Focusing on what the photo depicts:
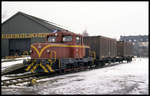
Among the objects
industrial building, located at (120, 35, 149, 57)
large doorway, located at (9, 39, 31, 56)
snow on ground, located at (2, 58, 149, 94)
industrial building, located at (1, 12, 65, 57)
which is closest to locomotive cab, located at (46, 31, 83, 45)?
snow on ground, located at (2, 58, 149, 94)

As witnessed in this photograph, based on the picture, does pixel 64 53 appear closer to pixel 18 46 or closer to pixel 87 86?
pixel 87 86

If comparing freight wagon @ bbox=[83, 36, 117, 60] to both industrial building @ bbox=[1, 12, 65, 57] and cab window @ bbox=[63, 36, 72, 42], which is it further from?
industrial building @ bbox=[1, 12, 65, 57]

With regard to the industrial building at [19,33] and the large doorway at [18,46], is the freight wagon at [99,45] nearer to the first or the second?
the industrial building at [19,33]

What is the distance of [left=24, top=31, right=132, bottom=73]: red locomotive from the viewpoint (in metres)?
12.9

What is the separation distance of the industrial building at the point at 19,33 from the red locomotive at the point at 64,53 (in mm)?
17629

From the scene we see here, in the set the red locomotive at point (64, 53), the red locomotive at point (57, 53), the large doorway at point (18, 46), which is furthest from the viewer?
the large doorway at point (18, 46)

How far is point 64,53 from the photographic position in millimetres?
14531

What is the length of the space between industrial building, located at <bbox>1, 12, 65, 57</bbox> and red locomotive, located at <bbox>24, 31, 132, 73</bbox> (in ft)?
57.8

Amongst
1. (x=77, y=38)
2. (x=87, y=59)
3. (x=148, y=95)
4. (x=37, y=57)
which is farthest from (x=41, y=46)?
(x=148, y=95)

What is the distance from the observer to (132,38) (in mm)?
97688

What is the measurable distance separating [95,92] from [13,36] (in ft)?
101

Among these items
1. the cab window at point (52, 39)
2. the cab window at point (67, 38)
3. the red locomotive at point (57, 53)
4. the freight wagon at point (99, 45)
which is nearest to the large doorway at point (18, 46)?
the freight wagon at point (99, 45)

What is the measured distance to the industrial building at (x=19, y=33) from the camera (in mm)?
35188

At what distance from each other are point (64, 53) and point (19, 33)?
78.6 feet
